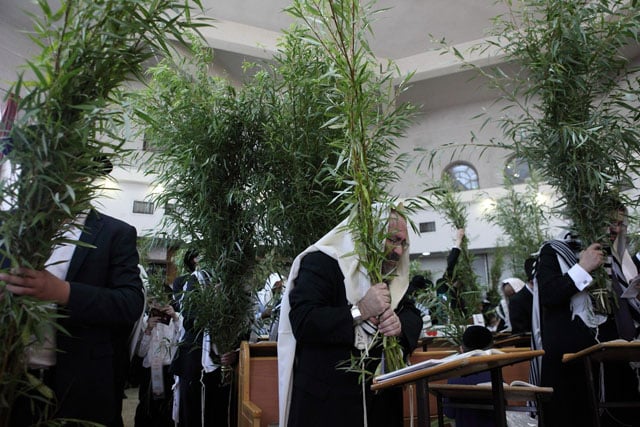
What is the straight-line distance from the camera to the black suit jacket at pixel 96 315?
1.79 m

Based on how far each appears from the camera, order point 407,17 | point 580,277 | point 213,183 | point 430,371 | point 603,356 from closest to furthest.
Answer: point 430,371, point 603,356, point 580,277, point 213,183, point 407,17

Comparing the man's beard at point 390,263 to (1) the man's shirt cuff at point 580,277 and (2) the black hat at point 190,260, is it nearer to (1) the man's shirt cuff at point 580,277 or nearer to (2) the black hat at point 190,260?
(1) the man's shirt cuff at point 580,277

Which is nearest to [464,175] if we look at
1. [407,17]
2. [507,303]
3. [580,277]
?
[407,17]

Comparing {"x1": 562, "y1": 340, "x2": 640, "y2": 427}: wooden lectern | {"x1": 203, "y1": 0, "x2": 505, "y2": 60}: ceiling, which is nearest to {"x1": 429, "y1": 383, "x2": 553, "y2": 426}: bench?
{"x1": 562, "y1": 340, "x2": 640, "y2": 427}: wooden lectern

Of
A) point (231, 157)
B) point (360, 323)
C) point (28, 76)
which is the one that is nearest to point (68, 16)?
point (360, 323)

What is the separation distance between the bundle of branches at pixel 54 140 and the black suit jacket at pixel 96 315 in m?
0.18

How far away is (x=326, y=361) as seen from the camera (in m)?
2.32

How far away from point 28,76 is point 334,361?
10425mm

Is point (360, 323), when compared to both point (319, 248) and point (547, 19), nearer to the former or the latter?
point (319, 248)

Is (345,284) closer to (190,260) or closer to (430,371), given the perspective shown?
(430,371)

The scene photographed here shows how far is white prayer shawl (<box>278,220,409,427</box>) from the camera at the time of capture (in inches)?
96.7

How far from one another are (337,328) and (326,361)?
16 centimetres

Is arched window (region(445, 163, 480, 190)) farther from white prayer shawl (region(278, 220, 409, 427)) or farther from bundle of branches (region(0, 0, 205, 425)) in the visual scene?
bundle of branches (region(0, 0, 205, 425))

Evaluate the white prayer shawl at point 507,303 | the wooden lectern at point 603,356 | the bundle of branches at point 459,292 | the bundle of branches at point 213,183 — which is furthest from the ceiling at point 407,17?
the wooden lectern at point 603,356
